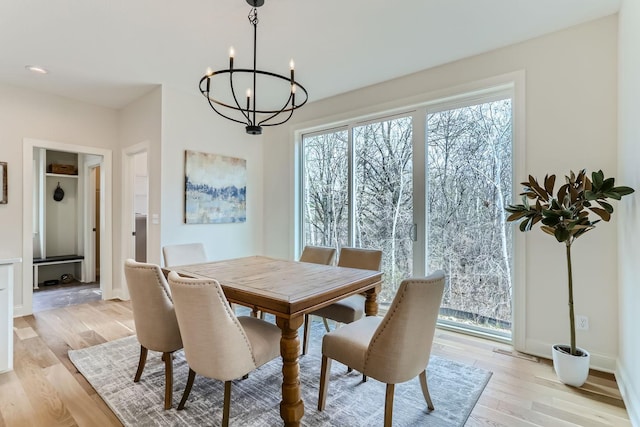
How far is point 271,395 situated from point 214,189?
288 cm

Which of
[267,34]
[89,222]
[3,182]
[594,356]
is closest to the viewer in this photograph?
[594,356]

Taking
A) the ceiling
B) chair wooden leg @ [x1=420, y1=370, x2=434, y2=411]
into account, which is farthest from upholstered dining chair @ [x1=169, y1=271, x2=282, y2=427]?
the ceiling

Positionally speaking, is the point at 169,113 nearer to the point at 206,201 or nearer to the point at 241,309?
the point at 206,201

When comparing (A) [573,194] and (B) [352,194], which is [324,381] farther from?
(B) [352,194]

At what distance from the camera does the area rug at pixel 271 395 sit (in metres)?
1.81

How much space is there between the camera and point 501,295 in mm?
2951

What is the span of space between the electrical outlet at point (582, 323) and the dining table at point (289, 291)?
1.65m

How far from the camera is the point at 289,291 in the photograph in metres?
1.80

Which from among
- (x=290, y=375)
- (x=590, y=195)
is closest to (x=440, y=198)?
(x=590, y=195)

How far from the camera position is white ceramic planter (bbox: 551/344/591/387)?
2145 millimetres

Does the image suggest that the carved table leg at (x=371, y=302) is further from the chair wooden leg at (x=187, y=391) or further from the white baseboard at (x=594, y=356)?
the white baseboard at (x=594, y=356)

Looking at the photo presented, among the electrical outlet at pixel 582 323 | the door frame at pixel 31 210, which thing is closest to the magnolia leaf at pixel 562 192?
the electrical outlet at pixel 582 323

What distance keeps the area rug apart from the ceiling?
8.93 feet

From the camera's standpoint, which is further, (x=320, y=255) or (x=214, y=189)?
(x=214, y=189)
